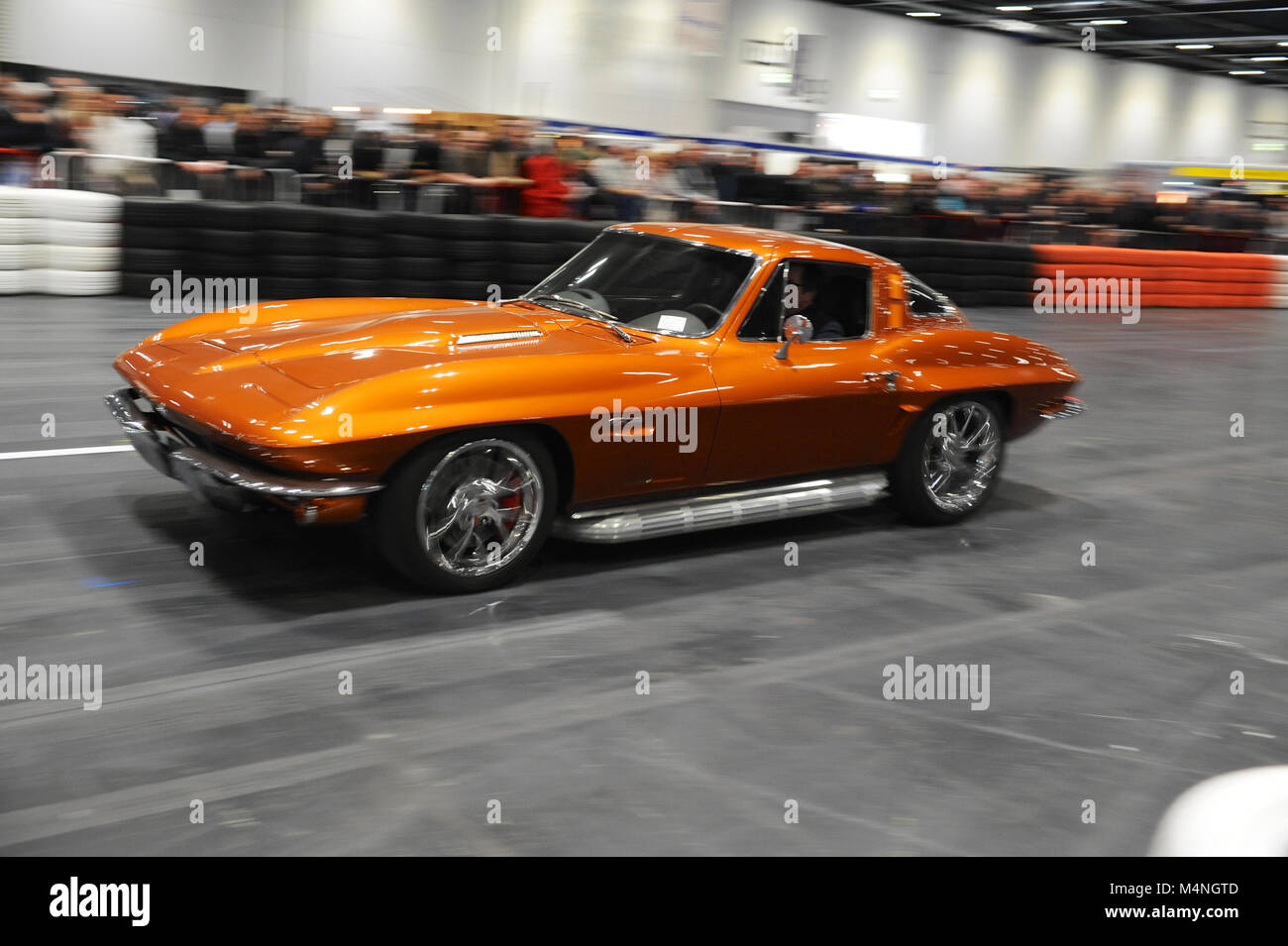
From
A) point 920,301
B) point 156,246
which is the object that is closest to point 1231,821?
point 920,301

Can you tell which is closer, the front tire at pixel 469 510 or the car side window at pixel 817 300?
the front tire at pixel 469 510

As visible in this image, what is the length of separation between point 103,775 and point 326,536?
1874mm

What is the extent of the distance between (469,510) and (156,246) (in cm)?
727

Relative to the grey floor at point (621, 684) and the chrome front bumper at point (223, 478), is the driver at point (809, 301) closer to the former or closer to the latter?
the grey floor at point (621, 684)

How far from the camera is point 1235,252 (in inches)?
885

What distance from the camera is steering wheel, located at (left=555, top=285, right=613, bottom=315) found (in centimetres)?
542

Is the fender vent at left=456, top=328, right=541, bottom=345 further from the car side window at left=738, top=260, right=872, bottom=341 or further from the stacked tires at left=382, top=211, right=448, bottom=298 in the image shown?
the stacked tires at left=382, top=211, right=448, bottom=298

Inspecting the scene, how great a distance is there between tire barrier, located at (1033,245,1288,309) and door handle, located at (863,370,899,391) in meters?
12.9

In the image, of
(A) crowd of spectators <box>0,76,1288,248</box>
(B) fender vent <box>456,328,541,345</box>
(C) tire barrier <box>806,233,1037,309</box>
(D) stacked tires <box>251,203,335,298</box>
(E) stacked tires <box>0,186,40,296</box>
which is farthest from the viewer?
(C) tire barrier <box>806,233,1037,309</box>

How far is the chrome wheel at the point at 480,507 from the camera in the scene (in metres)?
4.35

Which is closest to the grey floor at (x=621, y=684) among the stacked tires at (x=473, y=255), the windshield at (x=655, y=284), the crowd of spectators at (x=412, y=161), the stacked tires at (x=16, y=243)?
the windshield at (x=655, y=284)

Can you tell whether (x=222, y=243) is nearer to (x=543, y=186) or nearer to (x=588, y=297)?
(x=543, y=186)

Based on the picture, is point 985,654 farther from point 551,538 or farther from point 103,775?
point 103,775

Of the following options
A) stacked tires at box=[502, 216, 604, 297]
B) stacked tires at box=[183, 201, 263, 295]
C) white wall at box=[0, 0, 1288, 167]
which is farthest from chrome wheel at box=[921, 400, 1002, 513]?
white wall at box=[0, 0, 1288, 167]
